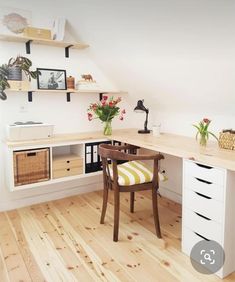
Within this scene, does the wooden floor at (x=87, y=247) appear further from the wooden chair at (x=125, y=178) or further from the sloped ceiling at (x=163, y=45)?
the sloped ceiling at (x=163, y=45)

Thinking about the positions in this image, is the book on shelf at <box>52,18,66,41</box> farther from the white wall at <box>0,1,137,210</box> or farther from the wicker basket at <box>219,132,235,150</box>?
the wicker basket at <box>219,132,235,150</box>

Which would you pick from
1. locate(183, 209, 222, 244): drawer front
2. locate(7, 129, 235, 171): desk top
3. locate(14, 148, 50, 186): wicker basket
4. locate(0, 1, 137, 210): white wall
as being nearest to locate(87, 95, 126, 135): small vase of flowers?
locate(7, 129, 235, 171): desk top

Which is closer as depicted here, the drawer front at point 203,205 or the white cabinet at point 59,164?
the drawer front at point 203,205

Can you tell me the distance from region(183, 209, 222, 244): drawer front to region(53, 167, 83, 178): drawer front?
4.16 ft

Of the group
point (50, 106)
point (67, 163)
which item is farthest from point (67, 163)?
point (50, 106)

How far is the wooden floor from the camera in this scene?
1796 millimetres

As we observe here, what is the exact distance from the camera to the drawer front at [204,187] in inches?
68.0

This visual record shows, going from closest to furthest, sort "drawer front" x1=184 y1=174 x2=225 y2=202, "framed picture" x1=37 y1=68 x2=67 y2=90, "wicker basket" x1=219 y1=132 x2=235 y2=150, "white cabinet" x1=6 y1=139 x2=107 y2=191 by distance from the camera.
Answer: "drawer front" x1=184 y1=174 x2=225 y2=202 < "wicker basket" x1=219 y1=132 x2=235 y2=150 < "white cabinet" x1=6 y1=139 x2=107 y2=191 < "framed picture" x1=37 y1=68 x2=67 y2=90

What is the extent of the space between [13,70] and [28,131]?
609 mm

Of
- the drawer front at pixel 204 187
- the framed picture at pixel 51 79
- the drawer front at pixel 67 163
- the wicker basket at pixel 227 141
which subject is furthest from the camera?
the framed picture at pixel 51 79

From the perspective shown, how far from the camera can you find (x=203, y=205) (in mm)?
1847

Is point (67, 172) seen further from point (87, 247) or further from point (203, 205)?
point (203, 205)

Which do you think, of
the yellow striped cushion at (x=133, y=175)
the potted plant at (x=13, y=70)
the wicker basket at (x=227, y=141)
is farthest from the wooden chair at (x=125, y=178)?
the potted plant at (x=13, y=70)

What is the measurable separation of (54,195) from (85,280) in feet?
4.97
